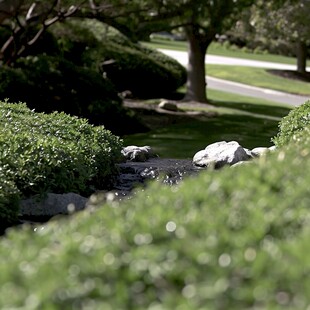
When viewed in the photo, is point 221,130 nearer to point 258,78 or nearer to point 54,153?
point 54,153

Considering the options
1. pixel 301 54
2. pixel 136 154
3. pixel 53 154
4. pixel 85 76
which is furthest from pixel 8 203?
pixel 301 54

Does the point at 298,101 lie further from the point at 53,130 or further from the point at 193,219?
the point at 193,219

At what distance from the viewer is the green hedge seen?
8297 millimetres

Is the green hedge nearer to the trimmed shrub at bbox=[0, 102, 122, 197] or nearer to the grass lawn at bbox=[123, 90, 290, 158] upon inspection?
the trimmed shrub at bbox=[0, 102, 122, 197]

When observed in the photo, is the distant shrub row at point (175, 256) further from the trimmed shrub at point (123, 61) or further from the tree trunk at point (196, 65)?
the tree trunk at point (196, 65)

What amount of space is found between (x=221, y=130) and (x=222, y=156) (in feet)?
29.6

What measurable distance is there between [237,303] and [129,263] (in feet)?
1.84

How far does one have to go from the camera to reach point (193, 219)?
392cm

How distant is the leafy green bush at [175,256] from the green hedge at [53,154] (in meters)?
3.56

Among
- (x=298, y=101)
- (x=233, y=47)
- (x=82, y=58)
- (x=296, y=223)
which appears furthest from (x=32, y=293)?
(x=233, y=47)

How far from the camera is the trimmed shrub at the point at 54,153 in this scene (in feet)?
27.4

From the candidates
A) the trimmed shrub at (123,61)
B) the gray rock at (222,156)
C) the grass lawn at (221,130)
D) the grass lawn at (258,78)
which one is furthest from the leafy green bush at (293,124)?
the grass lawn at (258,78)

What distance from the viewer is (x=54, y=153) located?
8.73m

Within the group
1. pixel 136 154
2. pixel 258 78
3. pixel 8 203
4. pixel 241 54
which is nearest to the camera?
pixel 8 203
